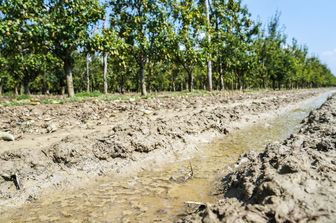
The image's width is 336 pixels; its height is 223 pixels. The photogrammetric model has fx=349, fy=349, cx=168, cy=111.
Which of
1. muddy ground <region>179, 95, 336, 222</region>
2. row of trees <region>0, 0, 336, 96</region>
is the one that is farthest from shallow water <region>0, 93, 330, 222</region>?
row of trees <region>0, 0, 336, 96</region>

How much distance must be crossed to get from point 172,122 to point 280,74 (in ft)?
144

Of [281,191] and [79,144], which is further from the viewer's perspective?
[79,144]

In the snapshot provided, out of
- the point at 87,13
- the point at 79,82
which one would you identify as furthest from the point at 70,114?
the point at 79,82

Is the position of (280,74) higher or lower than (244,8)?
lower

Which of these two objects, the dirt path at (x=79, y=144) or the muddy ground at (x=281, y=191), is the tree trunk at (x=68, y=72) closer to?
the dirt path at (x=79, y=144)

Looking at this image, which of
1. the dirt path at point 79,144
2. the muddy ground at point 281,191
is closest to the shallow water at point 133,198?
the dirt path at point 79,144

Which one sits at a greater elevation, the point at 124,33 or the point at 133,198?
the point at 124,33

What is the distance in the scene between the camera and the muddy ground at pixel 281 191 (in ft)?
9.41

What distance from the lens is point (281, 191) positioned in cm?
327

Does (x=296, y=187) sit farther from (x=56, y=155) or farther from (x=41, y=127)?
(x=41, y=127)

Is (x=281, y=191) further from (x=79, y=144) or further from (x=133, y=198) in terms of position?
(x=79, y=144)

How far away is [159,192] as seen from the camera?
4.70 metres

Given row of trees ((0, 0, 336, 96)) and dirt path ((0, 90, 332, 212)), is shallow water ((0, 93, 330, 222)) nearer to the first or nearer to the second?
dirt path ((0, 90, 332, 212))

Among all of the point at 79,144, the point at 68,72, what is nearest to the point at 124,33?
the point at 68,72
